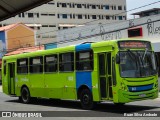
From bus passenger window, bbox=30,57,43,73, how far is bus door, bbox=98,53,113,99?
5044 millimetres

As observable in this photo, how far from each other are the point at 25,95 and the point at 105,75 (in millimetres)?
7956

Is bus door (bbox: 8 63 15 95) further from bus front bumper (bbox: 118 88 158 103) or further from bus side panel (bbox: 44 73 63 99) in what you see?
bus front bumper (bbox: 118 88 158 103)

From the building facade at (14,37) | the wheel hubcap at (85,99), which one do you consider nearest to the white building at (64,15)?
the building facade at (14,37)

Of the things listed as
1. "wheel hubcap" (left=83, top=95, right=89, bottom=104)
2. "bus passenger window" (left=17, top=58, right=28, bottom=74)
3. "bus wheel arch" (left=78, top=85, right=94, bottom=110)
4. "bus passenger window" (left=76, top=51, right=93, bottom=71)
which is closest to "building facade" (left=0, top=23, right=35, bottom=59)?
"bus passenger window" (left=17, top=58, right=28, bottom=74)

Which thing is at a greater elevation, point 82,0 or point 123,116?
point 82,0

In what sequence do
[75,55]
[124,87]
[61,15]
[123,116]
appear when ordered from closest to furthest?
1. [123,116]
2. [124,87]
3. [75,55]
4. [61,15]

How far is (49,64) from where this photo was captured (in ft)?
61.9

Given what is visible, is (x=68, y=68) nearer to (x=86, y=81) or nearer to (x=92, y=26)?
(x=86, y=81)

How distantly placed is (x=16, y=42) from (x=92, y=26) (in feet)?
107

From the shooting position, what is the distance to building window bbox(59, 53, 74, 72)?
1710 centimetres

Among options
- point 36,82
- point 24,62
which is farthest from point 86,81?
point 24,62

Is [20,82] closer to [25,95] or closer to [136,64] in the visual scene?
[25,95]

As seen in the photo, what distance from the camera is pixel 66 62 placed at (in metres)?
17.5

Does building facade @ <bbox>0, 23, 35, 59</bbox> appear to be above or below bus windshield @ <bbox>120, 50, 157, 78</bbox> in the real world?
above
